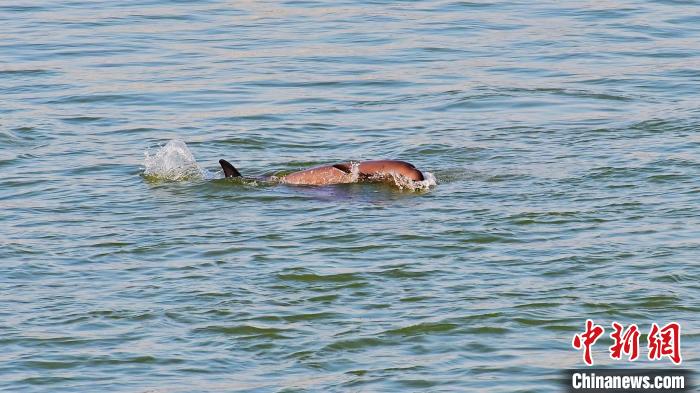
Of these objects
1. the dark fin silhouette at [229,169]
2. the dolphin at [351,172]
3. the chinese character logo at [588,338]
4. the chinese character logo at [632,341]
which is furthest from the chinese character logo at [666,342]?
the dark fin silhouette at [229,169]

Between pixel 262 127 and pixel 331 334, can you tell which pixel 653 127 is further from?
pixel 331 334

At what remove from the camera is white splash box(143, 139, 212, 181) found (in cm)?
1432

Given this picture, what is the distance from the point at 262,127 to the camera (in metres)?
16.6

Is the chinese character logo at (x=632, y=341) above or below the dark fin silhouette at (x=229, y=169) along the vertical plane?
below

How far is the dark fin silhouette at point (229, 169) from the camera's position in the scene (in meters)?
13.6

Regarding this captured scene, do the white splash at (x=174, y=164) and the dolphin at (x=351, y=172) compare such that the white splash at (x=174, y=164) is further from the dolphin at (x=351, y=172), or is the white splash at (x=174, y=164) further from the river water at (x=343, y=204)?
the dolphin at (x=351, y=172)

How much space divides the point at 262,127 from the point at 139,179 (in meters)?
2.53

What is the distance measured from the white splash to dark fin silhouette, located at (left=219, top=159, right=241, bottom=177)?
1.52 ft

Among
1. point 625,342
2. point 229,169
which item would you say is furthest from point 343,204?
point 625,342

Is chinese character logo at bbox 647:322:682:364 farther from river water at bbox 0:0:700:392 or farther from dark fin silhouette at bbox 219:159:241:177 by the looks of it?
dark fin silhouette at bbox 219:159:241:177

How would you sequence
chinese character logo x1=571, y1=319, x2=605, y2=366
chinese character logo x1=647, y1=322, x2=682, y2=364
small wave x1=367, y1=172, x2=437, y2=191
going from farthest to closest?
small wave x1=367, y1=172, x2=437, y2=191
chinese character logo x1=571, y1=319, x2=605, y2=366
chinese character logo x1=647, y1=322, x2=682, y2=364

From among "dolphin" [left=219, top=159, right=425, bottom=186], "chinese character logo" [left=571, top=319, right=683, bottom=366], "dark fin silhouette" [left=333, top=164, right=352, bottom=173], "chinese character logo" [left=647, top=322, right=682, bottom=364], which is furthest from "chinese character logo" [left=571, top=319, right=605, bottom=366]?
"dark fin silhouette" [left=333, top=164, right=352, bottom=173]

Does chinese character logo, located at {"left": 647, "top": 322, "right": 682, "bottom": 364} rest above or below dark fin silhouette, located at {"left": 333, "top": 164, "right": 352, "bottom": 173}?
below

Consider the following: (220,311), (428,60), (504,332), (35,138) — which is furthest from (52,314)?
(428,60)
